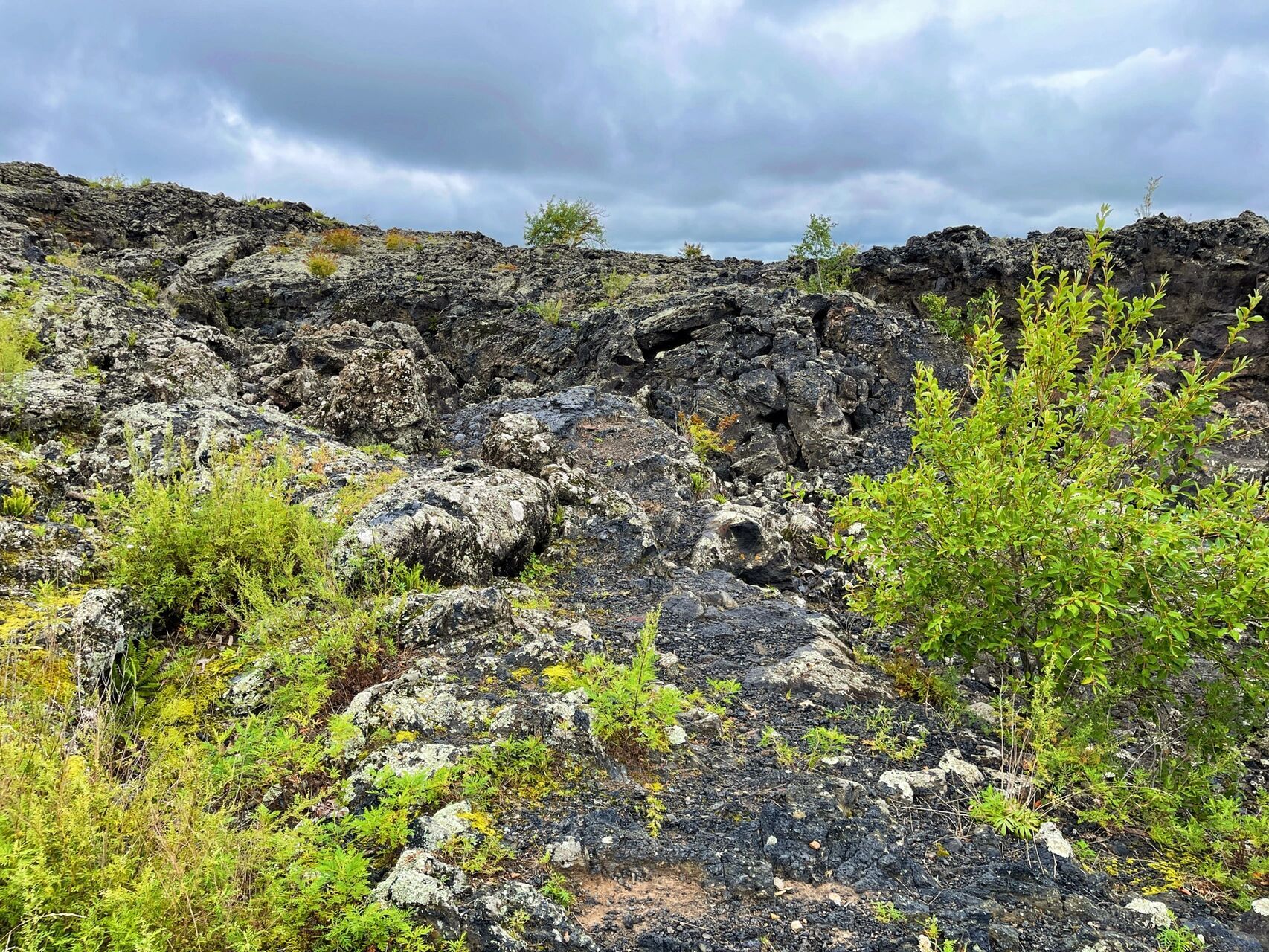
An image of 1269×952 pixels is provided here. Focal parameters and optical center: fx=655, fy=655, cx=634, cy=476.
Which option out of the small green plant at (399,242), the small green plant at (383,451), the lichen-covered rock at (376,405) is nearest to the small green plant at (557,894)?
the small green plant at (383,451)

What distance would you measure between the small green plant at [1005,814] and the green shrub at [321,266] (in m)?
27.1

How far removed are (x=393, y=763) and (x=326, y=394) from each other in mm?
10128

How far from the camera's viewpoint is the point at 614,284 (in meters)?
25.3

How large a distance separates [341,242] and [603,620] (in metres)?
29.0

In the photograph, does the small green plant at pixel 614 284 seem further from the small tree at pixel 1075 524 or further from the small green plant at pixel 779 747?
the small green plant at pixel 779 747

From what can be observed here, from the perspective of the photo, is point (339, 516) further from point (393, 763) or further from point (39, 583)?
point (393, 763)

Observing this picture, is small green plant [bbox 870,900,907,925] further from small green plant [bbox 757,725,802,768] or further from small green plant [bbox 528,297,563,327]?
small green plant [bbox 528,297,563,327]

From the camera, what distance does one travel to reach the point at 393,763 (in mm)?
3977

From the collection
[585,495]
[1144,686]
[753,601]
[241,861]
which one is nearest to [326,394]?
[585,495]

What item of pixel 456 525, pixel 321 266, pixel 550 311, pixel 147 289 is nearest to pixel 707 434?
pixel 550 311

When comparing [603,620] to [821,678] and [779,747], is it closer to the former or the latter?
[821,678]

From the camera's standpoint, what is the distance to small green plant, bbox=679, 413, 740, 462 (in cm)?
1573

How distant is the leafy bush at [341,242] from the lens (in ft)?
97.0

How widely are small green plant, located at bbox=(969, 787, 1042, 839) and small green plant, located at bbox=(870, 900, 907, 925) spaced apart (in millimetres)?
1027
